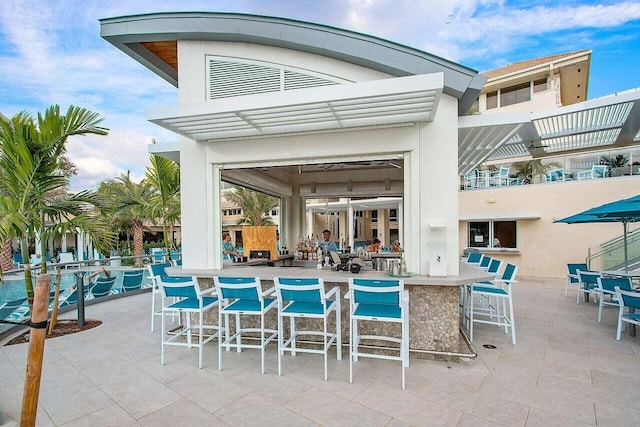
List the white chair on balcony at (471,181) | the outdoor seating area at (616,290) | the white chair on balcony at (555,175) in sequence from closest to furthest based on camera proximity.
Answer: the outdoor seating area at (616,290) → the white chair on balcony at (555,175) → the white chair on balcony at (471,181)

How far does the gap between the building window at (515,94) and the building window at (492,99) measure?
0.76 ft

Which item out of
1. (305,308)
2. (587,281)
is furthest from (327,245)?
(587,281)

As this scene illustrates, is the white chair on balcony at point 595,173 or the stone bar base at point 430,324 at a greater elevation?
the white chair on balcony at point 595,173

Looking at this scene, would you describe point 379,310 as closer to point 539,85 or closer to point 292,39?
point 292,39

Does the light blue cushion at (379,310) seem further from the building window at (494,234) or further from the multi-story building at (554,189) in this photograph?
the building window at (494,234)

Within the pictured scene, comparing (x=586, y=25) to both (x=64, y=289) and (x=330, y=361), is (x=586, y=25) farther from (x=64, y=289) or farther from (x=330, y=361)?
(x=64, y=289)

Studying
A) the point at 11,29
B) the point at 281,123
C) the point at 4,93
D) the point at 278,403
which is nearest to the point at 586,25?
the point at 281,123

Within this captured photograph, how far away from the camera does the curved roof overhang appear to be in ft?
14.2

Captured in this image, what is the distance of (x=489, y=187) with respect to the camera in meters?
12.6

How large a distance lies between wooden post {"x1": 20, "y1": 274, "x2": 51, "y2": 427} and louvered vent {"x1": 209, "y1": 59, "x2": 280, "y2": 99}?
360cm

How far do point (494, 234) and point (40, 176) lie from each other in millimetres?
13259

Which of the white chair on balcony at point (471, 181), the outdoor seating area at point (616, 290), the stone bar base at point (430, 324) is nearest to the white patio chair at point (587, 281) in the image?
the outdoor seating area at point (616, 290)

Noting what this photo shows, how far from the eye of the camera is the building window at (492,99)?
17.5 m

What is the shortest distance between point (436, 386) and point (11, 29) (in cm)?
1109
